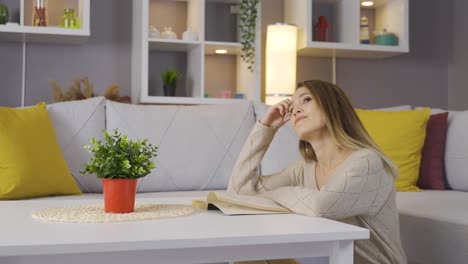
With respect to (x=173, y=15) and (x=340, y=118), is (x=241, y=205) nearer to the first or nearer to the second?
(x=340, y=118)

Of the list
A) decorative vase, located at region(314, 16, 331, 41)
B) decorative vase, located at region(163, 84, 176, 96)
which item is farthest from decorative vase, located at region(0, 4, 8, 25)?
decorative vase, located at region(314, 16, 331, 41)

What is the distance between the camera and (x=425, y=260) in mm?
2186

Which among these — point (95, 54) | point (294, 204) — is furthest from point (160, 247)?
point (95, 54)

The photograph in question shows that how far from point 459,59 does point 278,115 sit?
3.32 metres

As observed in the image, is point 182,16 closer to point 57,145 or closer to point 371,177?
point 57,145

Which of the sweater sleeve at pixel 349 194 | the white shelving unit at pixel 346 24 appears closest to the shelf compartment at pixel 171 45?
the white shelving unit at pixel 346 24

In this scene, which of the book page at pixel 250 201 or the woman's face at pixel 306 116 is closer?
the book page at pixel 250 201

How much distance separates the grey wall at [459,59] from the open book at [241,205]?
3546 millimetres

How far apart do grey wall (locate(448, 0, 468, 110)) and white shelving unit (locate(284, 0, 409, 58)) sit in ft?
2.13

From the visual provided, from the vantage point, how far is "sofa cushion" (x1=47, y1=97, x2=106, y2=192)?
2629 millimetres

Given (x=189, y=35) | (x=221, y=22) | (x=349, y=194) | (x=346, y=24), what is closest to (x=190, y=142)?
(x=189, y=35)

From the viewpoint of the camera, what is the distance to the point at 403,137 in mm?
2906

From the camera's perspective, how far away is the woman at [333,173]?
1.48 meters

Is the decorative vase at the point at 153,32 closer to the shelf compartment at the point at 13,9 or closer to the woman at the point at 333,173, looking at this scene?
the shelf compartment at the point at 13,9
